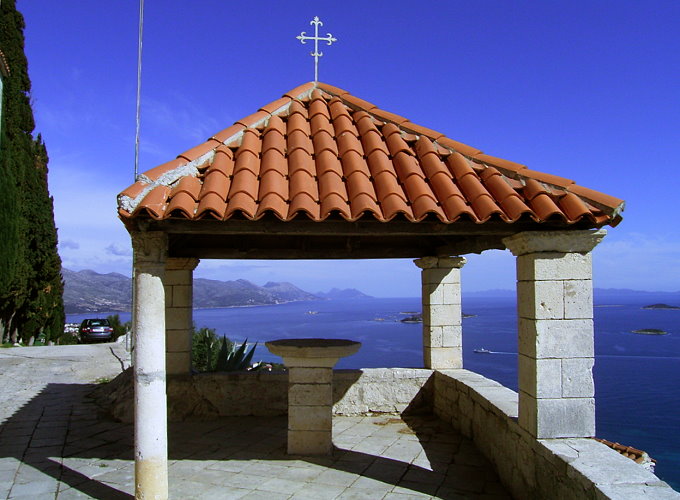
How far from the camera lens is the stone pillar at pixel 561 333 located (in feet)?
12.8

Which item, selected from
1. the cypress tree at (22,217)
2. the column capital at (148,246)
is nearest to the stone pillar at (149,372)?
the column capital at (148,246)

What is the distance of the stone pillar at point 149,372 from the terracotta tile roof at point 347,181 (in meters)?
0.41

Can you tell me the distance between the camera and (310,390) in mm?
5160

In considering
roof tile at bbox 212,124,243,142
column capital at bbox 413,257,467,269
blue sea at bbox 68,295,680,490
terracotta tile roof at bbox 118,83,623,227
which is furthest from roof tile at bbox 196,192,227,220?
blue sea at bbox 68,295,680,490

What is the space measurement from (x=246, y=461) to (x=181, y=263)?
8.93 ft

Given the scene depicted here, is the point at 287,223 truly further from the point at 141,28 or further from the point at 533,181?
the point at 141,28

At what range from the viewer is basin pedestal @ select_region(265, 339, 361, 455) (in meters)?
5.07

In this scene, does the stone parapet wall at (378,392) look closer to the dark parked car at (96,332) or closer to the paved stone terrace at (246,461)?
the paved stone terrace at (246,461)

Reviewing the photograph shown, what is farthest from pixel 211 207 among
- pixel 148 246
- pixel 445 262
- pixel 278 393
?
pixel 445 262

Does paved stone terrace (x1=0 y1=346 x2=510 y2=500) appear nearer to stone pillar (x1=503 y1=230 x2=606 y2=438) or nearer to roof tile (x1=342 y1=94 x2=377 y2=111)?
stone pillar (x1=503 y1=230 x2=606 y2=438)

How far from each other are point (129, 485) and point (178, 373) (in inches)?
100

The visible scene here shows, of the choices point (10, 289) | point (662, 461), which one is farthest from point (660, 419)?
point (10, 289)

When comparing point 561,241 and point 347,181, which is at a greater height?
point 347,181

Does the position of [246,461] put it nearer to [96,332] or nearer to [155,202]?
[155,202]
